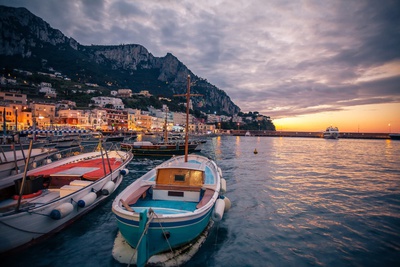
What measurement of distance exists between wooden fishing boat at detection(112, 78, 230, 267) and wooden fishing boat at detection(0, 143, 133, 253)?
2549mm

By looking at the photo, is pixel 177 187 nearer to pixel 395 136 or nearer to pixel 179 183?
pixel 179 183

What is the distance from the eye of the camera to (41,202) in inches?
331

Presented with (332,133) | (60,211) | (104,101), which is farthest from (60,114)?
(332,133)

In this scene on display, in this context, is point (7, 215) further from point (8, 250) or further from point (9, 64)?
point (9, 64)

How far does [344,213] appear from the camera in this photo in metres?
12.0

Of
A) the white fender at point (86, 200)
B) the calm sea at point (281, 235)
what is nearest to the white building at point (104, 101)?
the calm sea at point (281, 235)

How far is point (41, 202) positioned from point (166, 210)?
5778 millimetres

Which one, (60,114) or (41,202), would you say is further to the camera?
(60,114)

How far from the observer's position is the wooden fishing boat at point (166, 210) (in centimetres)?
574

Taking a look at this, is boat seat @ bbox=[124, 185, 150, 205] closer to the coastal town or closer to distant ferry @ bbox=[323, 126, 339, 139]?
the coastal town

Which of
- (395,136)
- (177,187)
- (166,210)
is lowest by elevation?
(166,210)

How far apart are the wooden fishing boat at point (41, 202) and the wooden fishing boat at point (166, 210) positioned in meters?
2.55

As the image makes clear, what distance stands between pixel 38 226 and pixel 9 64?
203715 mm

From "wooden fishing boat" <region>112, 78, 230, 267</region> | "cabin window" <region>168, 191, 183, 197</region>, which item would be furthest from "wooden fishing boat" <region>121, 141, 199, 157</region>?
"cabin window" <region>168, 191, 183, 197</region>
